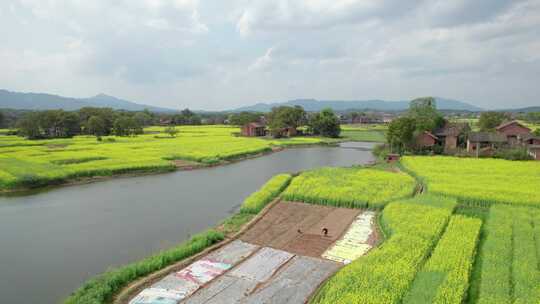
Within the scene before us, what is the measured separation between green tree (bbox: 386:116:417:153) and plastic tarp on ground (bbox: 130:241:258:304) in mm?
24497

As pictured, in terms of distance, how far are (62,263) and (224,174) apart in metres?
14.9

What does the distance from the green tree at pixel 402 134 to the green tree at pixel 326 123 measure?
72.6ft

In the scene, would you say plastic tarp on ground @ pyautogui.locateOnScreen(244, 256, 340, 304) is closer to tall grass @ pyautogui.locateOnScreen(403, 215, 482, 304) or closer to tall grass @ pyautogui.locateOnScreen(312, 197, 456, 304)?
tall grass @ pyautogui.locateOnScreen(312, 197, 456, 304)

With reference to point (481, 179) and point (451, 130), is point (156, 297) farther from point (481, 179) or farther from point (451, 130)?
point (451, 130)

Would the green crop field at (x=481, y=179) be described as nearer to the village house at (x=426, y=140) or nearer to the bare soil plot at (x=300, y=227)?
the village house at (x=426, y=140)

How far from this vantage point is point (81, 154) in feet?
94.5

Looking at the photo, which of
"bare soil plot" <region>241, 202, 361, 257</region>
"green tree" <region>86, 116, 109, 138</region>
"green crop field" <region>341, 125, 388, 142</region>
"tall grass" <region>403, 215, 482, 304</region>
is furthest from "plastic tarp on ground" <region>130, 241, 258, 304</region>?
"green tree" <region>86, 116, 109, 138</region>

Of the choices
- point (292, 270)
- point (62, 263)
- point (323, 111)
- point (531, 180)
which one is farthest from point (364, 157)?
point (62, 263)

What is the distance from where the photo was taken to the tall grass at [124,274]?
745 centimetres

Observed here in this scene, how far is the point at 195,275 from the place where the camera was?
843 cm

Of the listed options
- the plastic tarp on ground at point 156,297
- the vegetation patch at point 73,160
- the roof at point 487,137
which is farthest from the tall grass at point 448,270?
the vegetation patch at point 73,160

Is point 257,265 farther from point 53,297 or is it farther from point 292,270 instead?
point 53,297

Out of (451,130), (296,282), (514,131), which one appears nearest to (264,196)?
(296,282)

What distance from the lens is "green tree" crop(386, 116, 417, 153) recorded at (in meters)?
30.1
